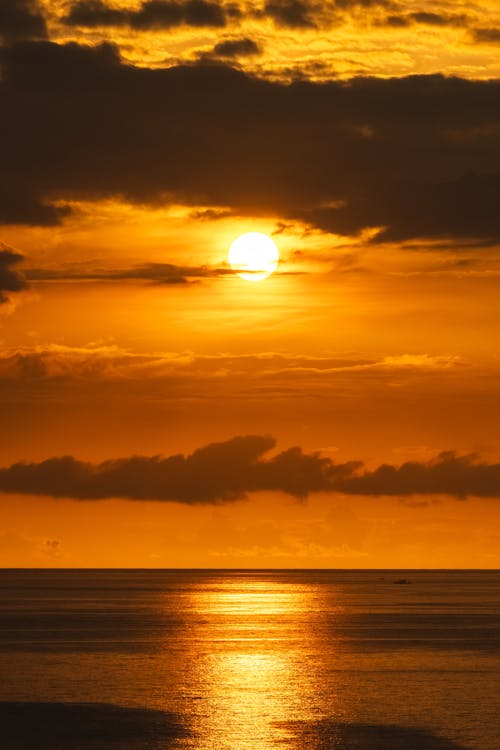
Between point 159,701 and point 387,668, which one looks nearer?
point 159,701

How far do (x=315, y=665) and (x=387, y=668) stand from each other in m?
8.38

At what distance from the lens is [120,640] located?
525 feet

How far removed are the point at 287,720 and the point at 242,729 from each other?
5015 millimetres

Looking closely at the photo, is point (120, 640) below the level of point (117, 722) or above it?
above

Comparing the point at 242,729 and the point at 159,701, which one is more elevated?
the point at 159,701

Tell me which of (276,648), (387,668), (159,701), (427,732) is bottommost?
(427,732)

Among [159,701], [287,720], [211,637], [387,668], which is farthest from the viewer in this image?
[211,637]

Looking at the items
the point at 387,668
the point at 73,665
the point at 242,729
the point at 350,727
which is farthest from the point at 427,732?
the point at 73,665

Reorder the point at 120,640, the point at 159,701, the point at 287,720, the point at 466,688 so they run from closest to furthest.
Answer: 1. the point at 287,720
2. the point at 159,701
3. the point at 466,688
4. the point at 120,640

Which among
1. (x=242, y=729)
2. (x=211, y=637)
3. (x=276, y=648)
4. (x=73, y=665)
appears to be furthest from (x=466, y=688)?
(x=211, y=637)

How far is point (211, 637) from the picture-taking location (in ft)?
569

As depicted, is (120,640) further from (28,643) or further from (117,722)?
(117,722)

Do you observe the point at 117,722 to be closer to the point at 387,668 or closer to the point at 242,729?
the point at 242,729

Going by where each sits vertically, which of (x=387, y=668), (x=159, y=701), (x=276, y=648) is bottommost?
(x=159, y=701)
